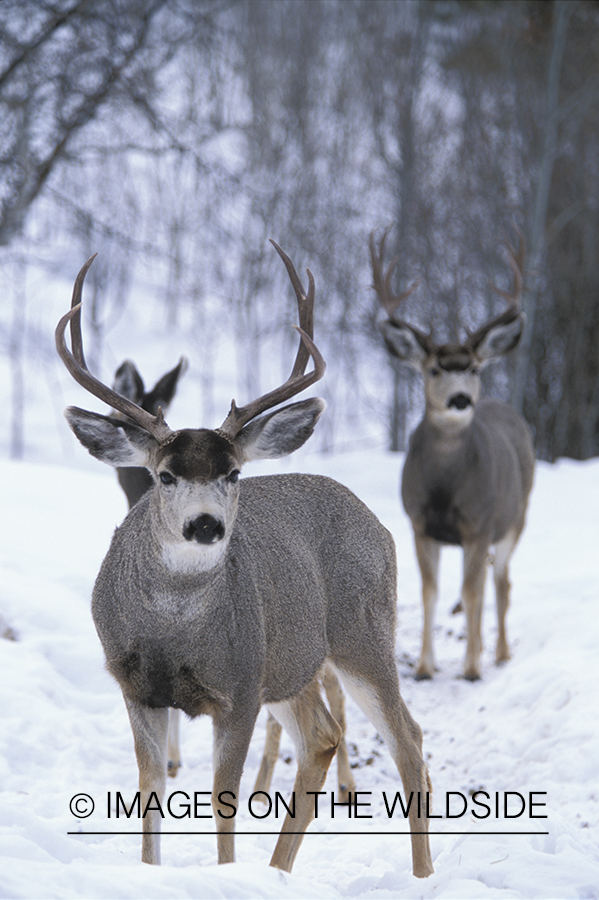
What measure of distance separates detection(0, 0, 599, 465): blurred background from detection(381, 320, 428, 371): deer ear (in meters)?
3.38

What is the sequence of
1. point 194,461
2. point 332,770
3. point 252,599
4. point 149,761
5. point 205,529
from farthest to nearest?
point 332,770 < point 252,599 < point 149,761 < point 194,461 < point 205,529

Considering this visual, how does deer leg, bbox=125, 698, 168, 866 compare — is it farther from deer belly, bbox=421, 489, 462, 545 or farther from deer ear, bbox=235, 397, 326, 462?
deer belly, bbox=421, 489, 462, 545

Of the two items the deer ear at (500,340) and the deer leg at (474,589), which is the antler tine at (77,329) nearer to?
the deer leg at (474,589)

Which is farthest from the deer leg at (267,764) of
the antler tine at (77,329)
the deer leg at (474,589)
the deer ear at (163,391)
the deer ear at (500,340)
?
the deer ear at (500,340)

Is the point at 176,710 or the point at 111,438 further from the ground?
the point at 111,438

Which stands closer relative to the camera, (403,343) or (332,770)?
(332,770)

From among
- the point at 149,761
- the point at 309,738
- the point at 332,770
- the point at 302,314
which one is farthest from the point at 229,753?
the point at 332,770

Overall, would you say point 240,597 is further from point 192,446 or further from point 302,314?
point 302,314

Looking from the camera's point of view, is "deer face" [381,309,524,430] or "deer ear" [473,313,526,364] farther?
"deer ear" [473,313,526,364]

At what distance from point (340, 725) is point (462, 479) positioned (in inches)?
118

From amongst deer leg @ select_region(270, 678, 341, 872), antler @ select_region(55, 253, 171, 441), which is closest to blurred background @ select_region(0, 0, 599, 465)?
antler @ select_region(55, 253, 171, 441)

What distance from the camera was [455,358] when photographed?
7500mm

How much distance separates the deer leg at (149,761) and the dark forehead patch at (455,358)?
4.52 meters

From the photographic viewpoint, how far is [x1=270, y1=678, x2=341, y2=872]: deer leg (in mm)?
4094
